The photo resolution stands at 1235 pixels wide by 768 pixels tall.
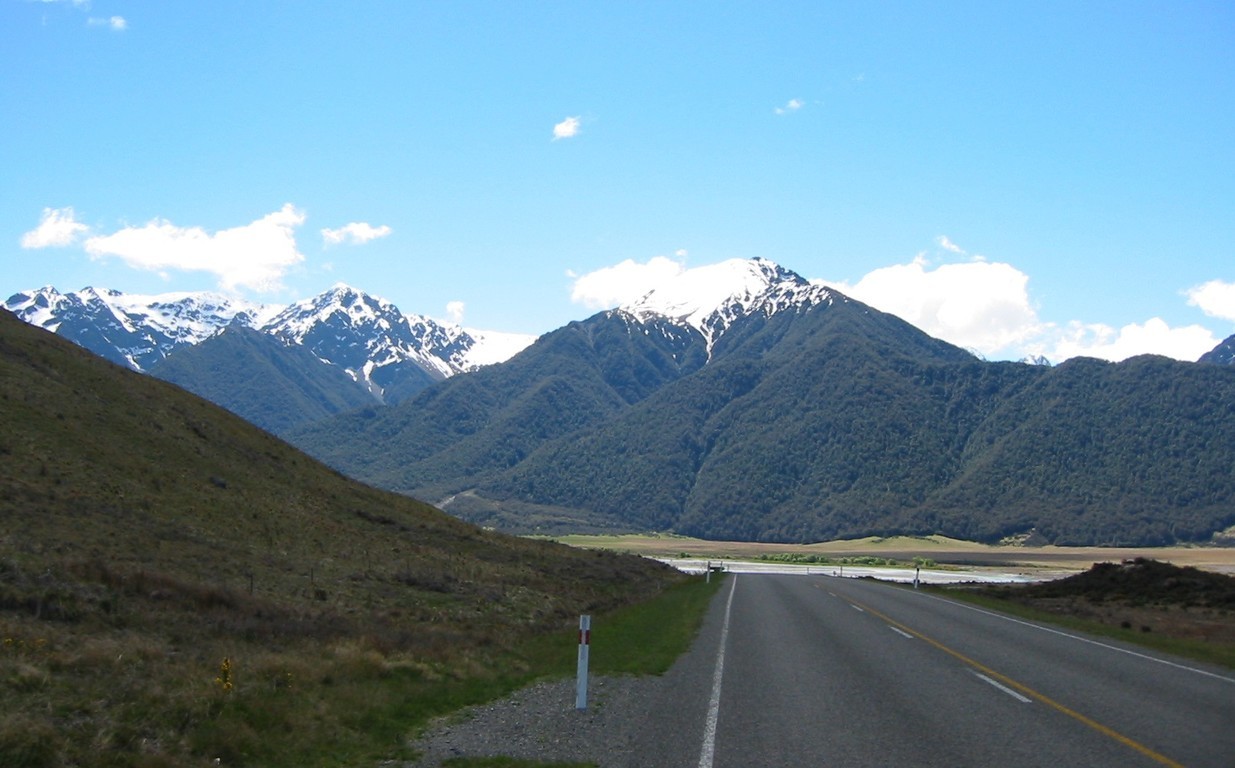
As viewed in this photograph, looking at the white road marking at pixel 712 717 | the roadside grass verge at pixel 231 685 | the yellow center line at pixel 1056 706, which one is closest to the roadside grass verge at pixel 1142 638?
the yellow center line at pixel 1056 706

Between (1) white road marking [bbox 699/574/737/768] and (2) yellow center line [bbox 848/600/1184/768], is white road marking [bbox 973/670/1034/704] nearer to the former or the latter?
(2) yellow center line [bbox 848/600/1184/768]

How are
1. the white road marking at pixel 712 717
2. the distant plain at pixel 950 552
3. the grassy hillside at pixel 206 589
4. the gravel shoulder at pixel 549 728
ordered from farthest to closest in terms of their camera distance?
the distant plain at pixel 950 552 < the grassy hillside at pixel 206 589 < the gravel shoulder at pixel 549 728 < the white road marking at pixel 712 717

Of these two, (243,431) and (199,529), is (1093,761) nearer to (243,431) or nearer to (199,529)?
(199,529)

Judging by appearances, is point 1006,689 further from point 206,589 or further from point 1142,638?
point 206,589

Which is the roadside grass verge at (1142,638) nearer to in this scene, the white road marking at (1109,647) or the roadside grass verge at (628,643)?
the white road marking at (1109,647)

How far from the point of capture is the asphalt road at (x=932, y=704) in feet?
33.8

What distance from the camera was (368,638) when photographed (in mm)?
17734

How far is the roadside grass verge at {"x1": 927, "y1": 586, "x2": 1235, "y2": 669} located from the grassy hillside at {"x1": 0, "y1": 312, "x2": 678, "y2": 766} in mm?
14229

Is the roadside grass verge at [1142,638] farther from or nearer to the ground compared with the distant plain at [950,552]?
farther from the ground

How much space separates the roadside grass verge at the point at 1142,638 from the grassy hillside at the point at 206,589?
14.2m

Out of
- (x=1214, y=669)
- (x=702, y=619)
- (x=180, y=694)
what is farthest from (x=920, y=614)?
(x=180, y=694)

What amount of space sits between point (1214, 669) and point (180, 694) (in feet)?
57.2

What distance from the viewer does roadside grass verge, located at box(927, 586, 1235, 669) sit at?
2061cm

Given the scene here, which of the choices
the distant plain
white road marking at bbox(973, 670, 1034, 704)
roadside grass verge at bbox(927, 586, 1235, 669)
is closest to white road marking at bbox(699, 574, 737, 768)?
white road marking at bbox(973, 670, 1034, 704)
